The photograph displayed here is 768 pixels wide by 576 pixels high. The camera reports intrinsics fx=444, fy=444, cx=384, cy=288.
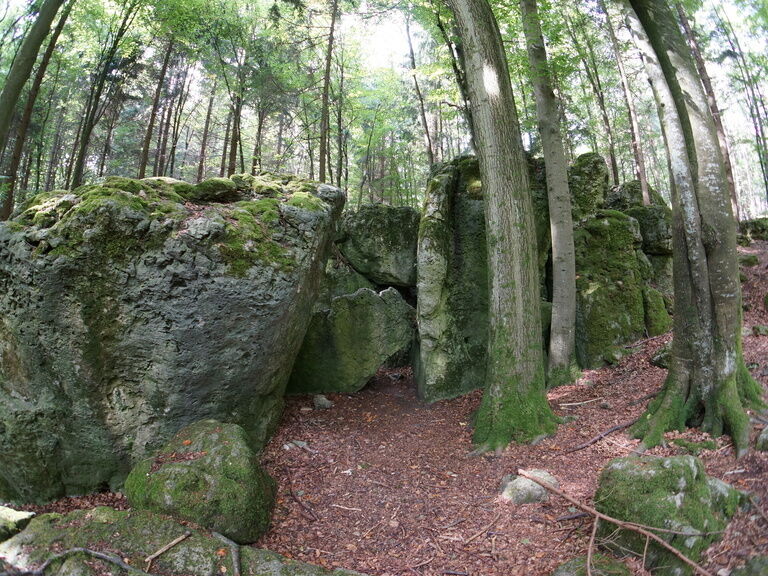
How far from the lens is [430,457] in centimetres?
546

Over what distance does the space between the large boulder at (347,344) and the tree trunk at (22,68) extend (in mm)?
4676

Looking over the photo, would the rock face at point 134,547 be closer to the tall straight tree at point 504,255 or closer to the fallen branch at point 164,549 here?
the fallen branch at point 164,549

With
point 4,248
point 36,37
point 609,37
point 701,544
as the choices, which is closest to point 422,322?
point 701,544

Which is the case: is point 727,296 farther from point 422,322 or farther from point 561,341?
point 422,322

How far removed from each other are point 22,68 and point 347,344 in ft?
18.5

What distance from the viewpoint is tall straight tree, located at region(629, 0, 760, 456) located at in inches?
181

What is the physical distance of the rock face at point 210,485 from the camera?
363cm

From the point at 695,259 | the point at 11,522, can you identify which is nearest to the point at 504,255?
the point at 695,259

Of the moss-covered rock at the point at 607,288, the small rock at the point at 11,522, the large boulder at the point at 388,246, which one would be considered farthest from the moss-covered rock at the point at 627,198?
the small rock at the point at 11,522

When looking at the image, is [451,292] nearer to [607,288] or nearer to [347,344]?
[347,344]

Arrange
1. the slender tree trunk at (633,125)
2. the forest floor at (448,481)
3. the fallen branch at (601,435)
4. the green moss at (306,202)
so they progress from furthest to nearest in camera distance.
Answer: the slender tree trunk at (633,125) < the green moss at (306,202) < the fallen branch at (601,435) < the forest floor at (448,481)

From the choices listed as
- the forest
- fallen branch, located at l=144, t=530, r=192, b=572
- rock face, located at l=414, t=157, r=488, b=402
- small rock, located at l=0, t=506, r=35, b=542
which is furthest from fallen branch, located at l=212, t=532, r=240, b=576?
rock face, located at l=414, t=157, r=488, b=402

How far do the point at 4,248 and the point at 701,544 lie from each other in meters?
6.73

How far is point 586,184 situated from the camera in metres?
8.80
